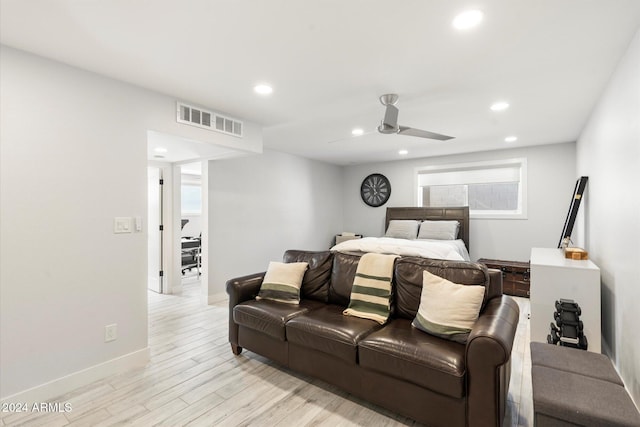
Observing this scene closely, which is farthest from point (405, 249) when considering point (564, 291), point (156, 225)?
point (156, 225)

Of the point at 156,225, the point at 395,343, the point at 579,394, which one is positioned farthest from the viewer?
the point at 156,225

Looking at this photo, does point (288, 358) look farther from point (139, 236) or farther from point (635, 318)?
point (635, 318)

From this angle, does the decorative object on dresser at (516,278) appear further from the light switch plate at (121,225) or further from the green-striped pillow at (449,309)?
the light switch plate at (121,225)

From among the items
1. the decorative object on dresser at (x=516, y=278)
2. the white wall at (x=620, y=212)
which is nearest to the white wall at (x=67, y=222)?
the white wall at (x=620, y=212)

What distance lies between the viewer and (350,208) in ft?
24.5

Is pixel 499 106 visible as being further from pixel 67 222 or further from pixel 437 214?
pixel 67 222

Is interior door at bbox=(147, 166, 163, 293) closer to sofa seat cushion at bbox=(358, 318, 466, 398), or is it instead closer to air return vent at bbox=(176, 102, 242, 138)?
air return vent at bbox=(176, 102, 242, 138)

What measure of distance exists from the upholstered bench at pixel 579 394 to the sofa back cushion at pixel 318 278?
171 cm

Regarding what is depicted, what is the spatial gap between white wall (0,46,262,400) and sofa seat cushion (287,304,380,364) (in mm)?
1503

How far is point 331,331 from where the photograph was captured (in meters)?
2.22

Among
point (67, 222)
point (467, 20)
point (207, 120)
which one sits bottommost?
point (67, 222)

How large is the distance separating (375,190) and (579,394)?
5745mm

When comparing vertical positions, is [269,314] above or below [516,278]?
above

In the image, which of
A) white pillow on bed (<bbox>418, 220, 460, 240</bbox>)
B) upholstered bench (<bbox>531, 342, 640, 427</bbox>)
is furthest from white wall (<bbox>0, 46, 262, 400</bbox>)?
white pillow on bed (<bbox>418, 220, 460, 240</bbox>)
